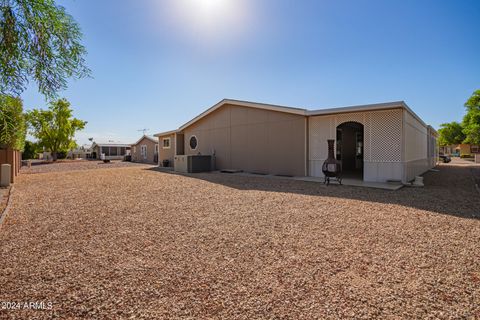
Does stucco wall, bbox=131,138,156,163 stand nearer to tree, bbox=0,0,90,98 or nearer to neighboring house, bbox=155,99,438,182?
neighboring house, bbox=155,99,438,182

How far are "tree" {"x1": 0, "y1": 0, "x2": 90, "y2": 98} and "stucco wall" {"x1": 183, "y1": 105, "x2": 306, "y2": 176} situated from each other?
8666 mm

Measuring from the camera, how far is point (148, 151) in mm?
27547

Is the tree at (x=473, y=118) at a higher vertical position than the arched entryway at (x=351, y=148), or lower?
higher

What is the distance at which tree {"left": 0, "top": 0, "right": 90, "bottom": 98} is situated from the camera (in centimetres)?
349

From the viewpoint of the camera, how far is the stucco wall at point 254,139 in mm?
11234

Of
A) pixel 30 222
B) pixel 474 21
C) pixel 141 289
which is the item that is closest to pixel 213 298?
pixel 141 289

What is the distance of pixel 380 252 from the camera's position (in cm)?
304

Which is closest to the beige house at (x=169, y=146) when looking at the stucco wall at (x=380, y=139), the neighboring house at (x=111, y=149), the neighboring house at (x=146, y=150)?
the neighboring house at (x=146, y=150)

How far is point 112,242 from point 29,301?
52.4 inches

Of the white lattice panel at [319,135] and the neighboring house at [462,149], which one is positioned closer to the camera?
the white lattice panel at [319,135]

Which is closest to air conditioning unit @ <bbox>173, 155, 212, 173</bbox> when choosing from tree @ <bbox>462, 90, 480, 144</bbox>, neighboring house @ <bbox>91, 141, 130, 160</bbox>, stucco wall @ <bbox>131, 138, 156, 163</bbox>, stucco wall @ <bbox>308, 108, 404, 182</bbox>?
stucco wall @ <bbox>308, 108, 404, 182</bbox>

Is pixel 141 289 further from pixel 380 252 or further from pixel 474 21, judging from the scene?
pixel 474 21

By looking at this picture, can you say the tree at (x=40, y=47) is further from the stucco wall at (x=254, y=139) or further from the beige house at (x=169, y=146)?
the beige house at (x=169, y=146)

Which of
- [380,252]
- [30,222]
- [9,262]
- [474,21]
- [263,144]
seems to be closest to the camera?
[9,262]
